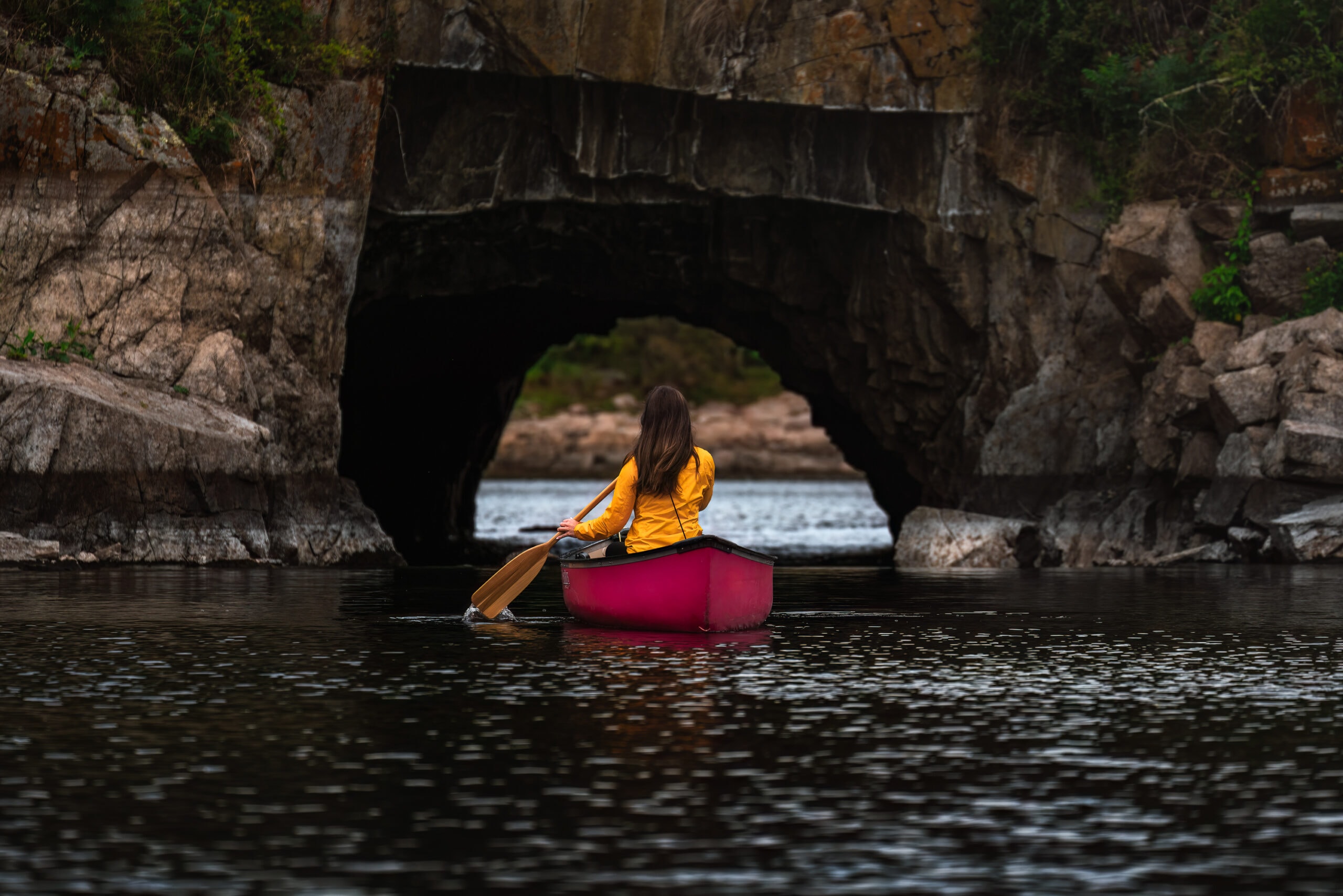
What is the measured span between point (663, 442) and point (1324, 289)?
15300 millimetres

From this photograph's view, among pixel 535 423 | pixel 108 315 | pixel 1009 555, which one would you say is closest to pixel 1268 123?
pixel 1009 555

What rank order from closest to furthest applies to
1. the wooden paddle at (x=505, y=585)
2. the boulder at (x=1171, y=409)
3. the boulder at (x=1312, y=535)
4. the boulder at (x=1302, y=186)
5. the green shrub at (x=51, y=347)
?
1. the wooden paddle at (x=505, y=585)
2. the boulder at (x=1312, y=535)
3. the green shrub at (x=51, y=347)
4. the boulder at (x=1171, y=409)
5. the boulder at (x=1302, y=186)

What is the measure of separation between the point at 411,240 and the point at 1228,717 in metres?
21.5

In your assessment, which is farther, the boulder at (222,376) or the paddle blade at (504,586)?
the boulder at (222,376)

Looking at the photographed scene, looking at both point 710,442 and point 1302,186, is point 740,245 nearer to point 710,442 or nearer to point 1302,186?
point 1302,186

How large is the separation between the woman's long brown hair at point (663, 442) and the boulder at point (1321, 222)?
15.5 metres

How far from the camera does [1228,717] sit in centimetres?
845

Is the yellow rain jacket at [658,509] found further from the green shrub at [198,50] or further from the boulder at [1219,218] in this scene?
the boulder at [1219,218]

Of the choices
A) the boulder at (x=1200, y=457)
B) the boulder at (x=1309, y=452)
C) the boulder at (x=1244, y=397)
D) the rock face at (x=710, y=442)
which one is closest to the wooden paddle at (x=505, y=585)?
the boulder at (x=1309, y=452)

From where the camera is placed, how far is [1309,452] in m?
21.7

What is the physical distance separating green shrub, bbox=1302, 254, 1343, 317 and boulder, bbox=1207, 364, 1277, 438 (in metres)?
1.74

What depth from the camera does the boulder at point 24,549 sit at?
64.0ft

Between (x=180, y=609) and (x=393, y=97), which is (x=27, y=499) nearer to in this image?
(x=180, y=609)

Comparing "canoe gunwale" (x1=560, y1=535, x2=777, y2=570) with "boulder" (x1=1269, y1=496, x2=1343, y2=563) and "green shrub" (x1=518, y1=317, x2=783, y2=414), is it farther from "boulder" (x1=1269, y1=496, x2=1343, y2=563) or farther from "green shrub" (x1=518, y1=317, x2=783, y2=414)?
"green shrub" (x1=518, y1=317, x2=783, y2=414)
